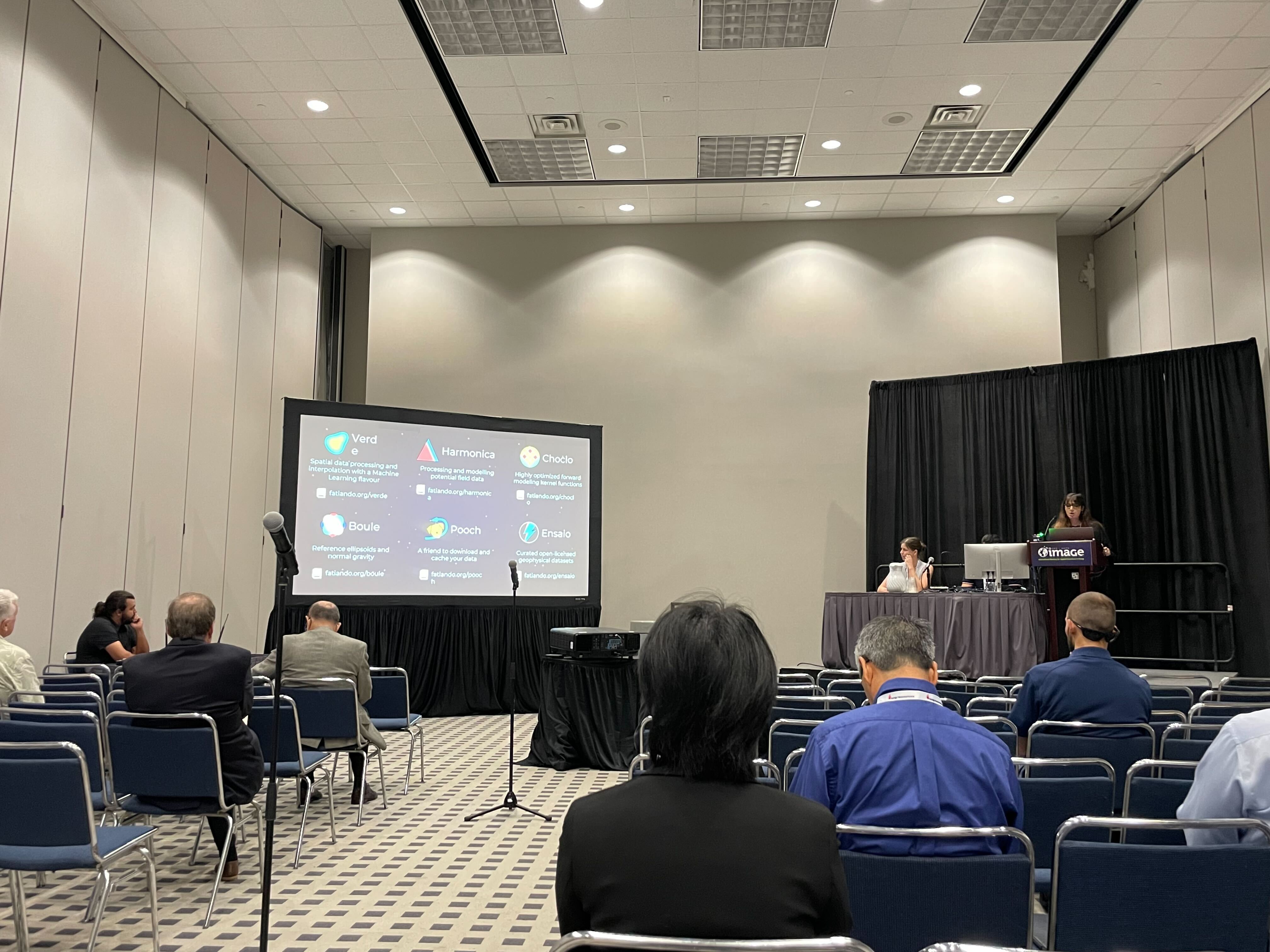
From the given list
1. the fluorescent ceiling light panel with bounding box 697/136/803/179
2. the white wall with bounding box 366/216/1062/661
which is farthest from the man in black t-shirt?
the fluorescent ceiling light panel with bounding box 697/136/803/179

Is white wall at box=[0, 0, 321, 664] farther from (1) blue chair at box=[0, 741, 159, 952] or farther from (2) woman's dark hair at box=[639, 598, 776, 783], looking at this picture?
(2) woman's dark hair at box=[639, 598, 776, 783]

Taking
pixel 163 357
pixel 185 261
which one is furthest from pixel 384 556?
pixel 185 261

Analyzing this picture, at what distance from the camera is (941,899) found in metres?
1.78

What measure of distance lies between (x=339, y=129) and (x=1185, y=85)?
8.05 metres

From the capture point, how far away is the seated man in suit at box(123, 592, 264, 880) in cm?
372

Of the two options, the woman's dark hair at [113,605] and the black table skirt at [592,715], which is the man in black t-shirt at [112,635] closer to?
the woman's dark hair at [113,605]

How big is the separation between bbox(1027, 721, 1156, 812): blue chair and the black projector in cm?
350

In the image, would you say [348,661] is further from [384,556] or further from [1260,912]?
[1260,912]

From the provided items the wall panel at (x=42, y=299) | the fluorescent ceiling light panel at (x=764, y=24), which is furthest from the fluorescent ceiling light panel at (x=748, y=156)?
the wall panel at (x=42, y=299)

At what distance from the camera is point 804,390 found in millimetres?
11352

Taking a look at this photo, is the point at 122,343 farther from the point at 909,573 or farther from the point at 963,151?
the point at 963,151

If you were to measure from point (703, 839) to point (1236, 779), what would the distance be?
5.07ft

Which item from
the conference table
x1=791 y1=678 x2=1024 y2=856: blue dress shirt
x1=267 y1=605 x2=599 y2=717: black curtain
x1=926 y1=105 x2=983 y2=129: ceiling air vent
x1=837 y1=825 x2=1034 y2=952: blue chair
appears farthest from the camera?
x1=267 y1=605 x2=599 y2=717: black curtain

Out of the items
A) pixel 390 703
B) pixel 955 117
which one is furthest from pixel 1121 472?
pixel 390 703
